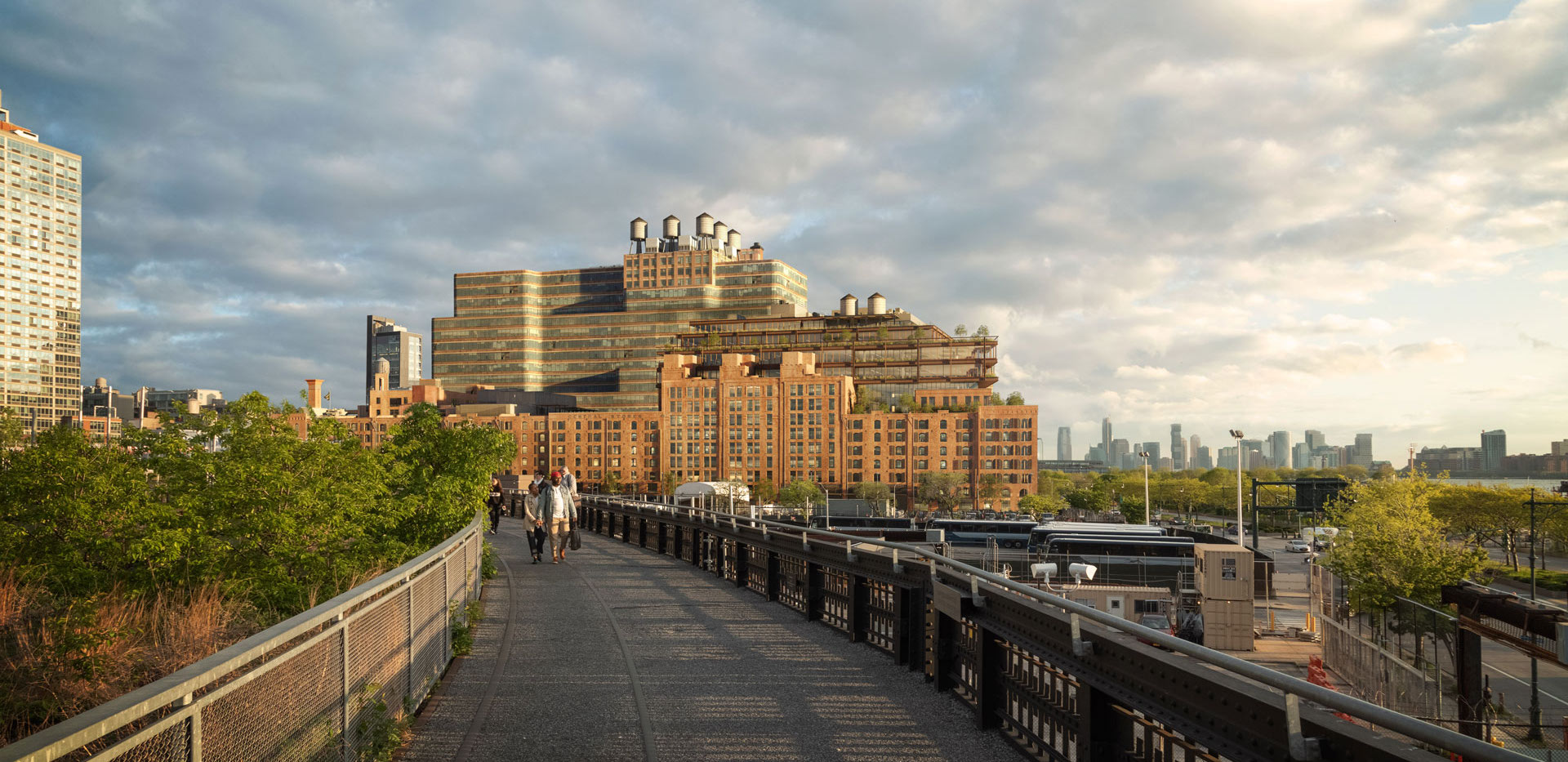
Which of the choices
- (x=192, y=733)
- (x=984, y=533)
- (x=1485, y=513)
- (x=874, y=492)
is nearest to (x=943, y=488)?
(x=874, y=492)

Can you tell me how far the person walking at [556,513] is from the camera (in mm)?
22531

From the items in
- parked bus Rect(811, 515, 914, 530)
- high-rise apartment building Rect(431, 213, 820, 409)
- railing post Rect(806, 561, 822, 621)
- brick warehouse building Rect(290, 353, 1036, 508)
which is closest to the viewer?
railing post Rect(806, 561, 822, 621)

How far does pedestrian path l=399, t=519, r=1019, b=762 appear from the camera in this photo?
7.77 meters

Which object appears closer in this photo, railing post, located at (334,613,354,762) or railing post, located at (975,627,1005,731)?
railing post, located at (334,613,354,762)

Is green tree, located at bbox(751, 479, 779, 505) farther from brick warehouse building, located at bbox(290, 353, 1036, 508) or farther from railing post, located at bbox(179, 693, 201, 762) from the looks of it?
railing post, located at bbox(179, 693, 201, 762)

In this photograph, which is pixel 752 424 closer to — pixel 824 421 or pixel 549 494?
pixel 824 421

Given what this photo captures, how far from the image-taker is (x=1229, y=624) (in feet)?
111

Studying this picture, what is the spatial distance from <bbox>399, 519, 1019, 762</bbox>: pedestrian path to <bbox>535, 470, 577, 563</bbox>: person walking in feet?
22.9

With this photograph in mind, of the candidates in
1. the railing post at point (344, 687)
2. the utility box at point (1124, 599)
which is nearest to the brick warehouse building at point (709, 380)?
the utility box at point (1124, 599)

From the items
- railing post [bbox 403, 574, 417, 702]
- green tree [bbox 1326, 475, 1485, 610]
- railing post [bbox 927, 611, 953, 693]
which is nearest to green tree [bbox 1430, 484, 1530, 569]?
green tree [bbox 1326, 475, 1485, 610]

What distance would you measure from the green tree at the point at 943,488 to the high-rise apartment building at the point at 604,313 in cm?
5514

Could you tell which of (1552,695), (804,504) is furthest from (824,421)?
(1552,695)

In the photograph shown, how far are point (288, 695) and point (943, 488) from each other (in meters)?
128

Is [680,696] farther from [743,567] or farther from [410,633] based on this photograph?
[743,567]
